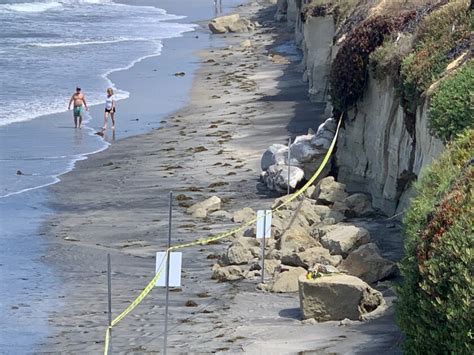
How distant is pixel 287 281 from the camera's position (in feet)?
53.3

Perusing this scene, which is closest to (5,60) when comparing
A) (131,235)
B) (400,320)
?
(131,235)

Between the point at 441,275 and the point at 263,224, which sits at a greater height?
the point at 441,275

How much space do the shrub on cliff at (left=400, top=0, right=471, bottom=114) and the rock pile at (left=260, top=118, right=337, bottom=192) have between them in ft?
10.7

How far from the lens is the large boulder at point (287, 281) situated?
16156mm

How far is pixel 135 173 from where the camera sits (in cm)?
2586

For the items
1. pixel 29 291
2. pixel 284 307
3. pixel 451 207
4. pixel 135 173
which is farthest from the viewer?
pixel 135 173

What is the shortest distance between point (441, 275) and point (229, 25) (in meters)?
48.8

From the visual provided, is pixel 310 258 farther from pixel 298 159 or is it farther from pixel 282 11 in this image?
pixel 282 11

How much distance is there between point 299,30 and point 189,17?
20114mm

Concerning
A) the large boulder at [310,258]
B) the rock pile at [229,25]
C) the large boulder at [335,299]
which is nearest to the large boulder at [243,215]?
the large boulder at [310,258]

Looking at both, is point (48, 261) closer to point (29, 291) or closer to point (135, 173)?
point (29, 291)

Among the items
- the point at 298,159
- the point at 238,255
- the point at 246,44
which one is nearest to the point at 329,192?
the point at 298,159

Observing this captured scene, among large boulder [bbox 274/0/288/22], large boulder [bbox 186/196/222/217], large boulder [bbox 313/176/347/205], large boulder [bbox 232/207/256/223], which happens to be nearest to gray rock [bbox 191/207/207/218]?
large boulder [bbox 186/196/222/217]

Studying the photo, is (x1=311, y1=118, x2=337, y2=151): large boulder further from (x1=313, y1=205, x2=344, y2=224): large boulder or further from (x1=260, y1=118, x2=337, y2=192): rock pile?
(x1=313, y1=205, x2=344, y2=224): large boulder
